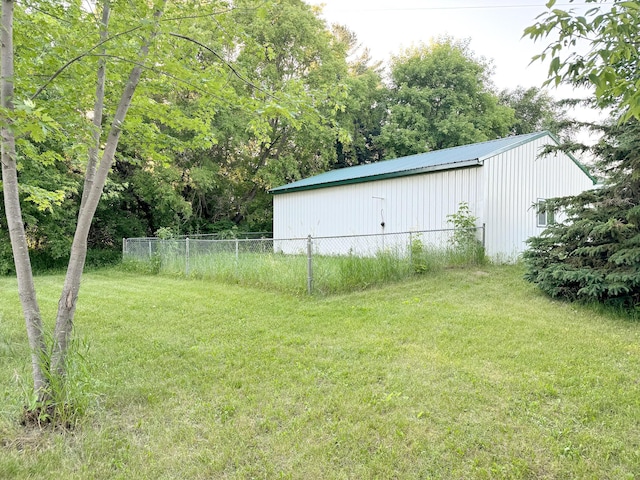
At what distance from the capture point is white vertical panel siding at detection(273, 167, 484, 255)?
952 cm

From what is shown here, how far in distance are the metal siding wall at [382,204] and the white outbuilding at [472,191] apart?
0.02 m

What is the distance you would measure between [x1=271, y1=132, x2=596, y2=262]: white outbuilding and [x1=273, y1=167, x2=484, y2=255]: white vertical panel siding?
24 millimetres

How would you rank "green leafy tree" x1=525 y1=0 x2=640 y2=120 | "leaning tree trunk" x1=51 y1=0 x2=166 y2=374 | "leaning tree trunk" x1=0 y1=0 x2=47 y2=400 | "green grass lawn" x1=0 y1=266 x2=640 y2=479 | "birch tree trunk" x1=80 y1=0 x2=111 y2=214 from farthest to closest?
"birch tree trunk" x1=80 y1=0 x2=111 y2=214
"leaning tree trunk" x1=51 y1=0 x2=166 y2=374
"leaning tree trunk" x1=0 y1=0 x2=47 y2=400
"green grass lawn" x1=0 y1=266 x2=640 y2=479
"green leafy tree" x1=525 y1=0 x2=640 y2=120

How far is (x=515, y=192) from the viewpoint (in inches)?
382

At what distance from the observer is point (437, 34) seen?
2505 cm

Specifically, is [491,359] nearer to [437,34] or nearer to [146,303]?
[146,303]

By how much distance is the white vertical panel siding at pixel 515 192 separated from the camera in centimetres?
918

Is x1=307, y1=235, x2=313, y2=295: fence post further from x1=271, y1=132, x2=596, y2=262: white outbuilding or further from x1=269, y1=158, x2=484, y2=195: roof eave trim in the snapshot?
x1=269, y1=158, x2=484, y2=195: roof eave trim

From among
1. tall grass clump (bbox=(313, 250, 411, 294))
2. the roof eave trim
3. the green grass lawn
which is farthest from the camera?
the roof eave trim

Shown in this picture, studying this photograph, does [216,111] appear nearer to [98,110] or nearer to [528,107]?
[98,110]

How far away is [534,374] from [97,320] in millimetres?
5305

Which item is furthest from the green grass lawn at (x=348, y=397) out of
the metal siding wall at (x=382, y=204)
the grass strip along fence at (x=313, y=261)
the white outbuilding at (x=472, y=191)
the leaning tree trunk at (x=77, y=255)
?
the metal siding wall at (x=382, y=204)

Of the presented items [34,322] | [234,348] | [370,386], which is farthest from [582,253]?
[34,322]

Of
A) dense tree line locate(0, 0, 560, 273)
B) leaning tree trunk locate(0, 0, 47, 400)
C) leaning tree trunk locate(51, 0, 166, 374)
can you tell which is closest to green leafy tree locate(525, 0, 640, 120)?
dense tree line locate(0, 0, 560, 273)
